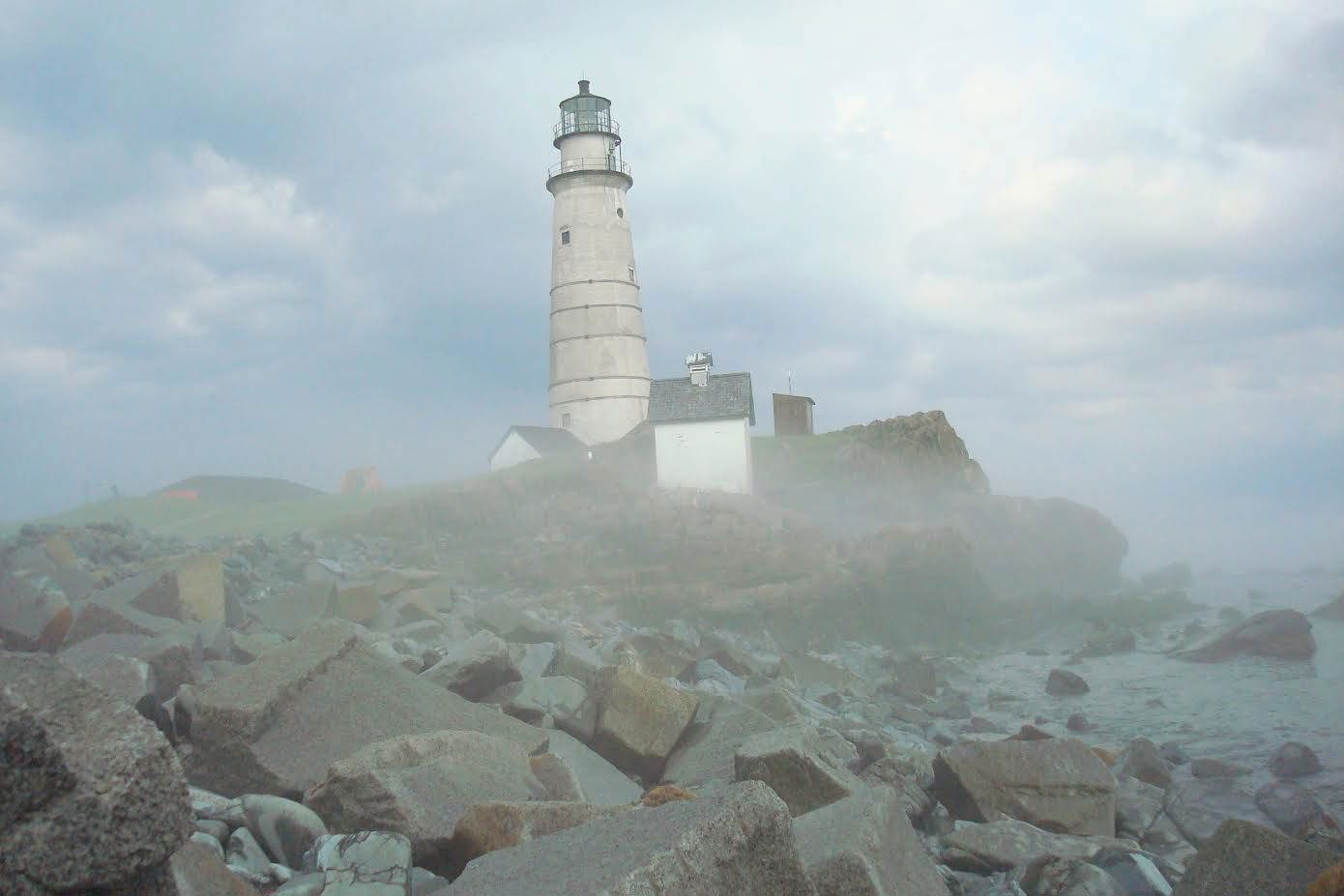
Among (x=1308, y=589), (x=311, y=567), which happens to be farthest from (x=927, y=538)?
(x=1308, y=589)

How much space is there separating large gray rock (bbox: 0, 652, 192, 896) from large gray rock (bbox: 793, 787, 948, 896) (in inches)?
91.0

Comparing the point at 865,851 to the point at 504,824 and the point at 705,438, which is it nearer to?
the point at 504,824

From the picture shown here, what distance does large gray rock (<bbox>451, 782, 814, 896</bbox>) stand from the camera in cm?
321

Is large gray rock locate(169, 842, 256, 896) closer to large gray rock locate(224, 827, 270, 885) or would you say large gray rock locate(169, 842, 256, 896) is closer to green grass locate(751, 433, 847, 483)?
large gray rock locate(224, 827, 270, 885)

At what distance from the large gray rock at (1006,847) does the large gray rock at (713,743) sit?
4.73 ft

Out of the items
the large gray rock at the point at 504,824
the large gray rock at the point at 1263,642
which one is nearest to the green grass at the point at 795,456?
the large gray rock at the point at 1263,642

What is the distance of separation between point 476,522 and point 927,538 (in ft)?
46.3

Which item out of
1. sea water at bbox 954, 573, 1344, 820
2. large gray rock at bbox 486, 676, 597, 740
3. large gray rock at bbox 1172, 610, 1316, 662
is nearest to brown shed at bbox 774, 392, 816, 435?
sea water at bbox 954, 573, 1344, 820

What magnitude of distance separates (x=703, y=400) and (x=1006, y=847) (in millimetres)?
29093

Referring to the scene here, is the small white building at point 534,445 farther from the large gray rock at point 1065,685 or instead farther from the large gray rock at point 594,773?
the large gray rock at point 594,773

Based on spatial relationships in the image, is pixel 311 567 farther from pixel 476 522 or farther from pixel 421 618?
pixel 476 522

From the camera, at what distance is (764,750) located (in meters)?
6.26

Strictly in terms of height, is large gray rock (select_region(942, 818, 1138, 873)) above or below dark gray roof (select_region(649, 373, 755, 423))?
below

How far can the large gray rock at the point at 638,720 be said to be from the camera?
7.78 m
